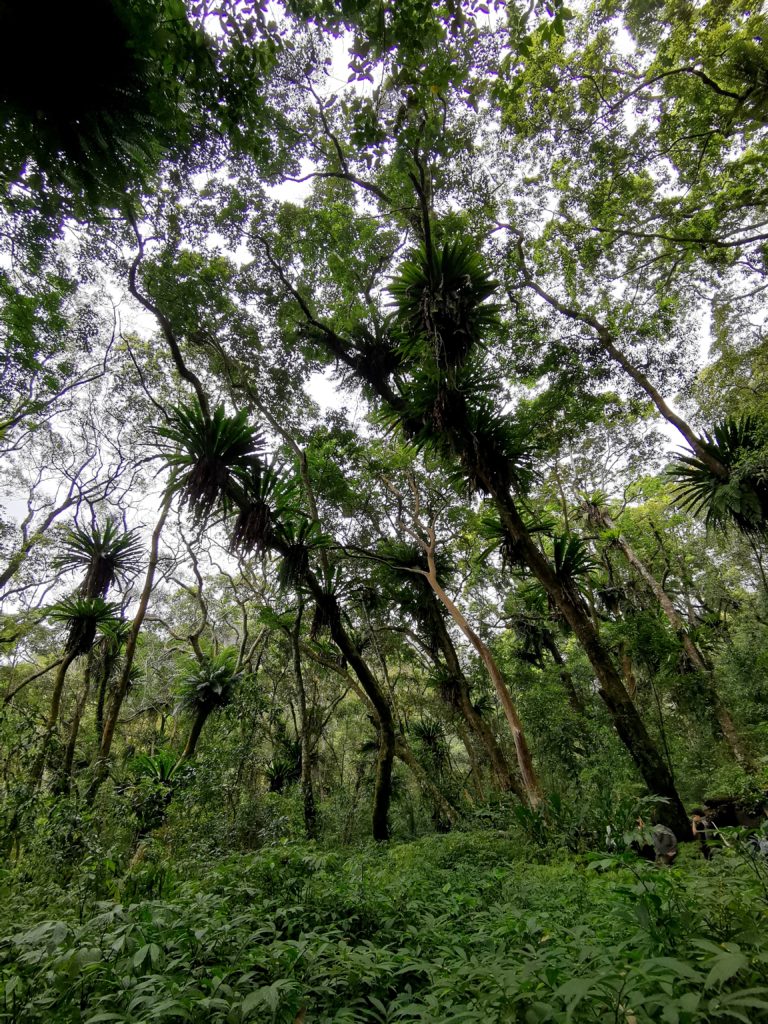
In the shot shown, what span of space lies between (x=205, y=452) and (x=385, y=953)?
5118 millimetres

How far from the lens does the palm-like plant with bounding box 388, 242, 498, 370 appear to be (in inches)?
237

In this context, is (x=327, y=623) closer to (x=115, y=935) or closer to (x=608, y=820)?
(x=608, y=820)

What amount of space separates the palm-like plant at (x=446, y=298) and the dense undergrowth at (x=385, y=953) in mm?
5299

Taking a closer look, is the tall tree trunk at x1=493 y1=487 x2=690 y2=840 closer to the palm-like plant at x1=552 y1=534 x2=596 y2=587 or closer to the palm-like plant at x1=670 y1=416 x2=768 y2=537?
the palm-like plant at x1=552 y1=534 x2=596 y2=587

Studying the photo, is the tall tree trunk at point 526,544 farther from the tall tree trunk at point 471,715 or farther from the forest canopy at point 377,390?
the tall tree trunk at point 471,715

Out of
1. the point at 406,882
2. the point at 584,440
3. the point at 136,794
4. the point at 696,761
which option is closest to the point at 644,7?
the point at 584,440

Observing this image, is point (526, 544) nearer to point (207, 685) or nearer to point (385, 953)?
point (385, 953)

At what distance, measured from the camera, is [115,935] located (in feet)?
5.51

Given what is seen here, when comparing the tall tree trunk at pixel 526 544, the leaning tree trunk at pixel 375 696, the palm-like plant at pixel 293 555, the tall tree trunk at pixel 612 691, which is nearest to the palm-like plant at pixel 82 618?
the palm-like plant at pixel 293 555

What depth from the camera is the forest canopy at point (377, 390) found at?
9.28 feet

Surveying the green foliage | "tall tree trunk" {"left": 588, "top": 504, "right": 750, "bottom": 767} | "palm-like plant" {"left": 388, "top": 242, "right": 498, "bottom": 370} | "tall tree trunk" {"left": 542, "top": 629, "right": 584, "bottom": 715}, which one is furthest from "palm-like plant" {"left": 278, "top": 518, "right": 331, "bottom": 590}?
"tall tree trunk" {"left": 588, "top": 504, "right": 750, "bottom": 767}

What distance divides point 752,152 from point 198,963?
10431 mm

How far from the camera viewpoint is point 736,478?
6695 mm

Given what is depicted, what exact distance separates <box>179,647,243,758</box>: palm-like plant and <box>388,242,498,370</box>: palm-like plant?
7.13 m
